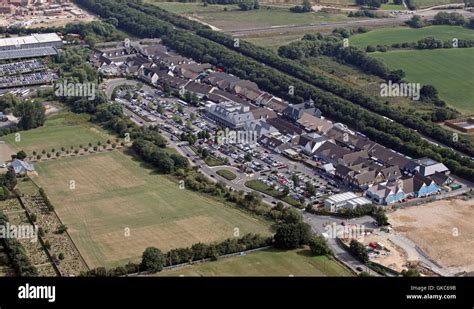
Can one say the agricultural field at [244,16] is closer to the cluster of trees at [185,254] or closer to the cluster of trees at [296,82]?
the cluster of trees at [296,82]

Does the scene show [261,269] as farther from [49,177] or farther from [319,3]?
[319,3]

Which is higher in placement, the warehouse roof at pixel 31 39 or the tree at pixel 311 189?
the warehouse roof at pixel 31 39

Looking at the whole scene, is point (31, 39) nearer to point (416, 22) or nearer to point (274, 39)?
point (274, 39)

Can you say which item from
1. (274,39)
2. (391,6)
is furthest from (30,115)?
(391,6)

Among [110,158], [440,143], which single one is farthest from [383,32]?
[110,158]

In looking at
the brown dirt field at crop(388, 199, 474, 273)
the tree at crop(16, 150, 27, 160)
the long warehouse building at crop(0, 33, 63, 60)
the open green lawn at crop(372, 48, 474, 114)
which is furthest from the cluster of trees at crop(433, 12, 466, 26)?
the tree at crop(16, 150, 27, 160)

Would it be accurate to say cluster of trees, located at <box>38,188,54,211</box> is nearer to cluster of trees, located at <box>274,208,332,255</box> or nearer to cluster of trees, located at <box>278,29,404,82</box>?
cluster of trees, located at <box>274,208,332,255</box>

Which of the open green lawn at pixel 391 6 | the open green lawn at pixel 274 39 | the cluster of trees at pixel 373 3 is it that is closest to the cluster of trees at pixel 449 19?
the open green lawn at pixel 391 6
